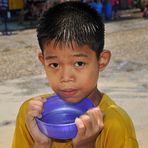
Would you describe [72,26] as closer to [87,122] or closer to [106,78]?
[87,122]

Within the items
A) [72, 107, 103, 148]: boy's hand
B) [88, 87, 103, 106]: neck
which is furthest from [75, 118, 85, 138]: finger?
[88, 87, 103, 106]: neck

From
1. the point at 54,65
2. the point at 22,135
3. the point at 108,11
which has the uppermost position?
the point at 54,65

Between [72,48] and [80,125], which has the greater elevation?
[72,48]

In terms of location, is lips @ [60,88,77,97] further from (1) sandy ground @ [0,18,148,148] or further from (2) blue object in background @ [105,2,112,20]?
(2) blue object in background @ [105,2,112,20]

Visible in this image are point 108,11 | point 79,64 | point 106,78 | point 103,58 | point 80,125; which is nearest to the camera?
point 80,125

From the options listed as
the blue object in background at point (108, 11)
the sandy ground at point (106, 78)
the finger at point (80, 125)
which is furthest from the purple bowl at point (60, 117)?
the blue object in background at point (108, 11)

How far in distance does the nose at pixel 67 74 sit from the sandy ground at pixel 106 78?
347 cm

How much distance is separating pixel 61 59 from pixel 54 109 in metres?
0.21

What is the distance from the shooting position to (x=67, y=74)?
1734 millimetres

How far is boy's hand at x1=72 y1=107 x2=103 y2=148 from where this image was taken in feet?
5.45

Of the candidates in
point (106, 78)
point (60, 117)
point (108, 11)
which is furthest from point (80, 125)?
point (108, 11)

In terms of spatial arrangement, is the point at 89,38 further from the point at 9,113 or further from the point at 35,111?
the point at 9,113

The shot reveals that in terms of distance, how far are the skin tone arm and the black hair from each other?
257 millimetres

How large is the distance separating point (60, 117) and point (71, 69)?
0.67 ft
